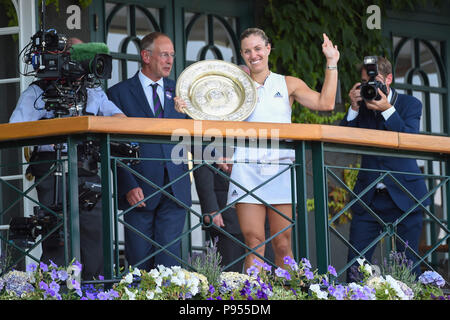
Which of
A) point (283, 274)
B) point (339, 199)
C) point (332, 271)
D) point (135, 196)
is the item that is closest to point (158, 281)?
point (283, 274)

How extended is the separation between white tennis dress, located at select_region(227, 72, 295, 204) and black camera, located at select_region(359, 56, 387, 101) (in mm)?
459

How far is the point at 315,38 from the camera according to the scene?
720 centimetres

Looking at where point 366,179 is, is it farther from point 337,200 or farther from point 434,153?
point 337,200

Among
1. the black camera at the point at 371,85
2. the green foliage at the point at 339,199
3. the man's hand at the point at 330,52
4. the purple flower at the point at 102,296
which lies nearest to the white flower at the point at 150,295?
the purple flower at the point at 102,296

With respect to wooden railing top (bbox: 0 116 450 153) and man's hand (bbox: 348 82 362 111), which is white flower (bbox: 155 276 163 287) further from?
man's hand (bbox: 348 82 362 111)

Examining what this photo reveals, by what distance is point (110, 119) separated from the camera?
12.5 feet

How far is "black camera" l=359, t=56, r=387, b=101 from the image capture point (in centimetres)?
488

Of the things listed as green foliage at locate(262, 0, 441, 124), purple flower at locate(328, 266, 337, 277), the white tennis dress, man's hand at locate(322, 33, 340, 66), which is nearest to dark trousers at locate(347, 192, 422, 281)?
the white tennis dress

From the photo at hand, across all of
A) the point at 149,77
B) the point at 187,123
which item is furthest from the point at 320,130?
the point at 149,77

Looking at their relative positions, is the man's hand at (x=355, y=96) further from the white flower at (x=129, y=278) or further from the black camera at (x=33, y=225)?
the white flower at (x=129, y=278)

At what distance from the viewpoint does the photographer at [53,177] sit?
4.59 meters

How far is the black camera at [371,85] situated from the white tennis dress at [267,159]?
46cm

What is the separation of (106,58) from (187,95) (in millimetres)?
491

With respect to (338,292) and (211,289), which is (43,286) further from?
(338,292)
